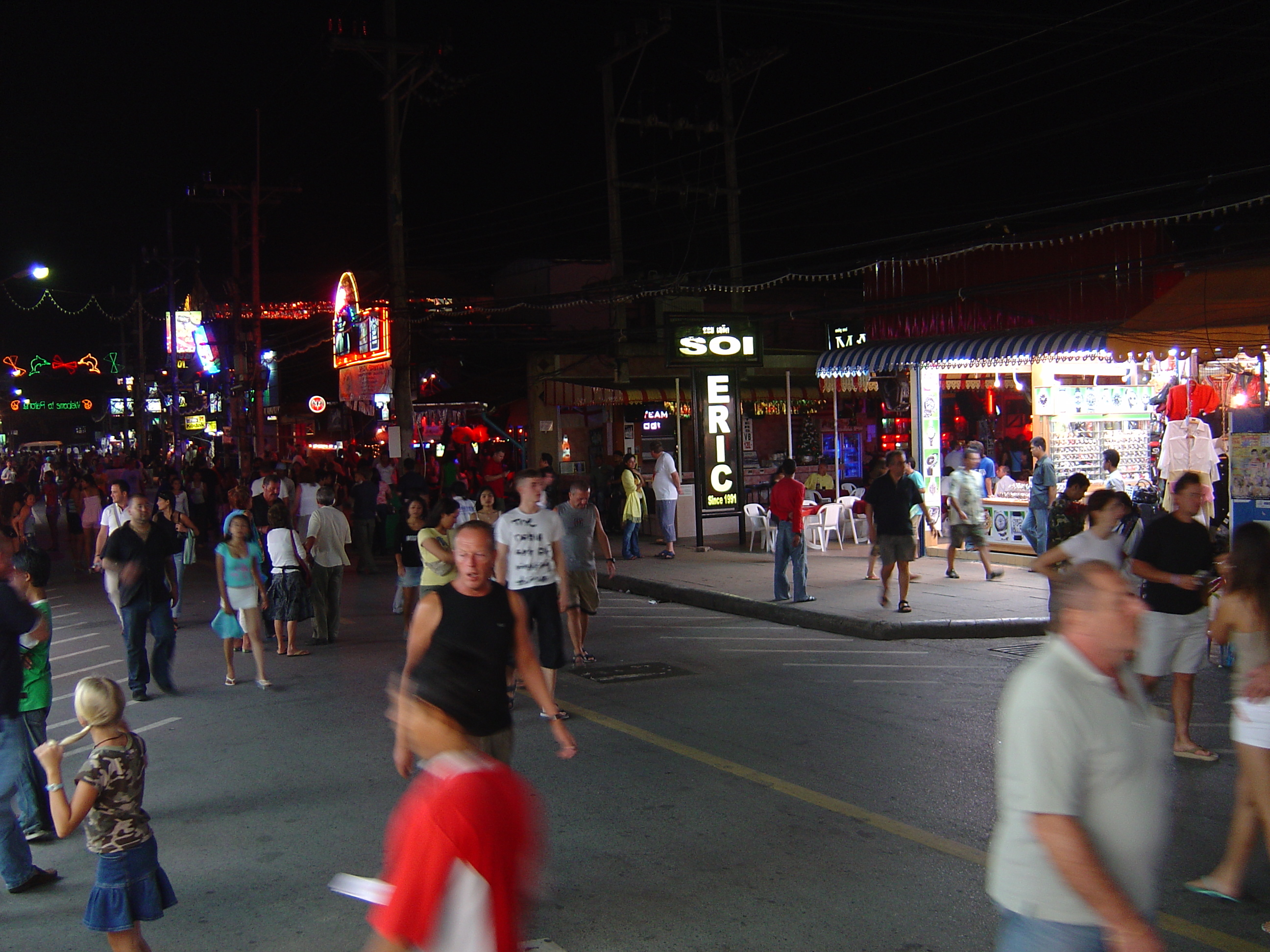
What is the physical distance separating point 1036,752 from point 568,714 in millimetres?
6014

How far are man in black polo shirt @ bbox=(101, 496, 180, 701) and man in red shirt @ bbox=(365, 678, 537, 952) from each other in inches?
300

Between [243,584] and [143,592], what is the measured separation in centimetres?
85

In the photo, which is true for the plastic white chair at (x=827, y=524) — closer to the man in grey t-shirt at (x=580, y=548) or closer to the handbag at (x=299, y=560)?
the man in grey t-shirt at (x=580, y=548)

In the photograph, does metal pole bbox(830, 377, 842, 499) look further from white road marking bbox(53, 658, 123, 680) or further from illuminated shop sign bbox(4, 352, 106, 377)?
illuminated shop sign bbox(4, 352, 106, 377)

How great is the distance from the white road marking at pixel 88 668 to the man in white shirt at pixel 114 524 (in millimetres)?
447

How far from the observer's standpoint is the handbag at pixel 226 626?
31.4ft

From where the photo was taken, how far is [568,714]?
27.2ft

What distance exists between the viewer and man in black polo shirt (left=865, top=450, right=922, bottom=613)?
12.5m

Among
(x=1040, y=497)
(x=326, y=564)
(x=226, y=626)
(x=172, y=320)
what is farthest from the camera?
(x=172, y=320)

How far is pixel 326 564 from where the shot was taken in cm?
1155

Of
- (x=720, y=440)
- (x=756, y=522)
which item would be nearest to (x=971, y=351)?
(x=756, y=522)

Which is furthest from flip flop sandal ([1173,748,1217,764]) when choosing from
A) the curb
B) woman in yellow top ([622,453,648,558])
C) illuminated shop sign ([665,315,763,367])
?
illuminated shop sign ([665,315,763,367])

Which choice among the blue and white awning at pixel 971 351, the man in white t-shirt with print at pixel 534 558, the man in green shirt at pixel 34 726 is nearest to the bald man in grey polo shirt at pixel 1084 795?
the man in green shirt at pixel 34 726

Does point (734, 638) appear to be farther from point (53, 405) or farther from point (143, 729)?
point (53, 405)
